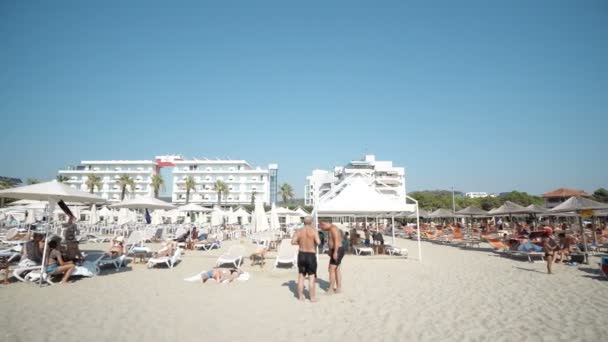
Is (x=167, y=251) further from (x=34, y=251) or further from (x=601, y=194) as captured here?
(x=601, y=194)

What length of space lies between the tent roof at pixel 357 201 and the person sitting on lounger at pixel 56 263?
6.92 meters

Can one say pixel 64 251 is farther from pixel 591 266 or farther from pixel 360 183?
pixel 591 266

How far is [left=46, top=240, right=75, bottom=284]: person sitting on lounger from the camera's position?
6.83 metres

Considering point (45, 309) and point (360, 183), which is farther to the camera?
point (360, 183)

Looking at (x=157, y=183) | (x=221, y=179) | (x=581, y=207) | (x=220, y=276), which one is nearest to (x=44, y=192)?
(x=220, y=276)

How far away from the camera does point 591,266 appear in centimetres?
971

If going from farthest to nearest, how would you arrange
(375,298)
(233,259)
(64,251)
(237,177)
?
(237,177)
(233,259)
(64,251)
(375,298)

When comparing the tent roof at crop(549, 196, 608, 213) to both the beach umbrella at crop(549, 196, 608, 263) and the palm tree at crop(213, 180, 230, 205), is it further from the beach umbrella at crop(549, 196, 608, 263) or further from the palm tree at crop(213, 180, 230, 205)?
the palm tree at crop(213, 180, 230, 205)

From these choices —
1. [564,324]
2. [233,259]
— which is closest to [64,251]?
[233,259]

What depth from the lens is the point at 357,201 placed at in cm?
1140

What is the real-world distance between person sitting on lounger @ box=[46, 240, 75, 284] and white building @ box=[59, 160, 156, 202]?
71284 millimetres

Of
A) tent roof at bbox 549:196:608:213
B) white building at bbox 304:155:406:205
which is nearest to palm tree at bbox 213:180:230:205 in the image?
white building at bbox 304:155:406:205

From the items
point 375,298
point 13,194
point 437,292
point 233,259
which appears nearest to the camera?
point 375,298

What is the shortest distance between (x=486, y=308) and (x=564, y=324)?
100cm
